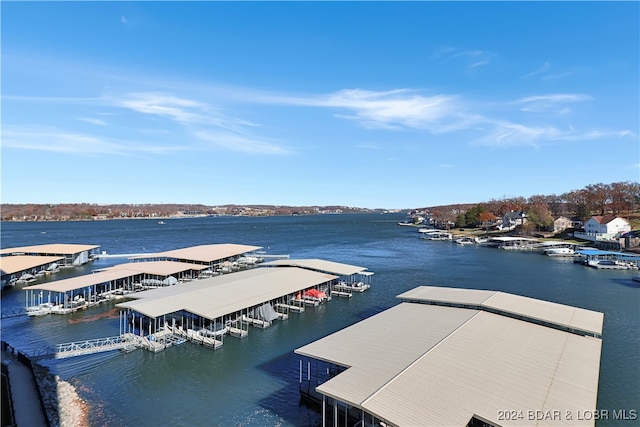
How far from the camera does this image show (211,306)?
901 inches

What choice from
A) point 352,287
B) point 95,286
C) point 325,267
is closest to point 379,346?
point 352,287

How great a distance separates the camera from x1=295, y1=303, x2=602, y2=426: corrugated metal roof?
35.7ft

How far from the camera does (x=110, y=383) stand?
17.4 metres

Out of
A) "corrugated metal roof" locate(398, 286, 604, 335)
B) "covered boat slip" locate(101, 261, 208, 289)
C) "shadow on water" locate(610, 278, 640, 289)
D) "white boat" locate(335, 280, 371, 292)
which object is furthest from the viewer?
"shadow on water" locate(610, 278, 640, 289)

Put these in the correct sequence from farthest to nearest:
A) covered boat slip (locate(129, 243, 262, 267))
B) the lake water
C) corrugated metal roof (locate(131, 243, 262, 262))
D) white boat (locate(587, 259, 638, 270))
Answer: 1. white boat (locate(587, 259, 638, 270))
2. corrugated metal roof (locate(131, 243, 262, 262))
3. covered boat slip (locate(129, 243, 262, 267))
4. the lake water

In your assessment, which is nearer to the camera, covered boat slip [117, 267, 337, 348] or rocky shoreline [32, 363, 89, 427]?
rocky shoreline [32, 363, 89, 427]

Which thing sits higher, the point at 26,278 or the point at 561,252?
the point at 561,252

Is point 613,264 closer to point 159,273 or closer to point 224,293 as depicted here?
point 224,293

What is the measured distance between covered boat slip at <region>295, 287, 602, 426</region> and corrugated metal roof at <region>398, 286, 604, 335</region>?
19 centimetres

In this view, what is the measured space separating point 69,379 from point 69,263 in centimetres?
3855

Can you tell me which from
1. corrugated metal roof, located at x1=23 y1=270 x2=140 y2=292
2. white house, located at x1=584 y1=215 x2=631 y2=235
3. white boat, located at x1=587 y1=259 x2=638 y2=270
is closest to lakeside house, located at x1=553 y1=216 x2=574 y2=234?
white house, located at x1=584 y1=215 x2=631 y2=235

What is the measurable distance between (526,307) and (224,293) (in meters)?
19.1

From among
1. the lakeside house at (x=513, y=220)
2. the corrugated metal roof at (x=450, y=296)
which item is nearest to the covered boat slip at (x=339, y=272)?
the corrugated metal roof at (x=450, y=296)

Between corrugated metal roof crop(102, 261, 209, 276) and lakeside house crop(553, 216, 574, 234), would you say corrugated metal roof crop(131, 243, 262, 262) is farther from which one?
lakeside house crop(553, 216, 574, 234)
